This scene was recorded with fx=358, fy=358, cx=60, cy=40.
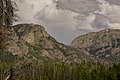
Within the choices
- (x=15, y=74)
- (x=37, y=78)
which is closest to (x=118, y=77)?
(x=37, y=78)

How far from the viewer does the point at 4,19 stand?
546 inches

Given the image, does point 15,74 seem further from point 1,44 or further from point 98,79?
point 98,79

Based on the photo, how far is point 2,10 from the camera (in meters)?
13.9

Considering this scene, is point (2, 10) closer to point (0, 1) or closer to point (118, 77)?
point (0, 1)

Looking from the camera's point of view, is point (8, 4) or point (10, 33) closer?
point (8, 4)

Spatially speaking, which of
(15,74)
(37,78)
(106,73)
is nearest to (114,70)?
(106,73)

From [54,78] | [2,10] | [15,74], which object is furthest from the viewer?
[54,78]

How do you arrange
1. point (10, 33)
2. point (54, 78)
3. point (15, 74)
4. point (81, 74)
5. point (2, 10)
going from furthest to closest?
1. point (54, 78)
2. point (81, 74)
3. point (15, 74)
4. point (10, 33)
5. point (2, 10)

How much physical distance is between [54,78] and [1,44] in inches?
7329

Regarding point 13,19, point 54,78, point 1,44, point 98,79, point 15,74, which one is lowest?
point 54,78

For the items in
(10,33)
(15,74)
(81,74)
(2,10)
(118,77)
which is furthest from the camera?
(81,74)

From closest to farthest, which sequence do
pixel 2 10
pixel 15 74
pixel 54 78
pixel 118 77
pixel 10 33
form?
pixel 2 10
pixel 10 33
pixel 15 74
pixel 118 77
pixel 54 78

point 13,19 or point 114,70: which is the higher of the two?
point 13,19

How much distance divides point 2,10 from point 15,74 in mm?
6358
